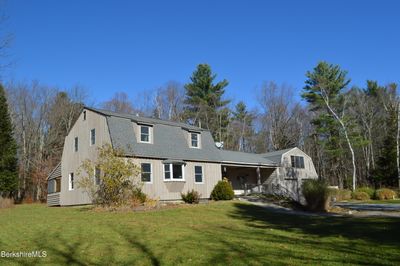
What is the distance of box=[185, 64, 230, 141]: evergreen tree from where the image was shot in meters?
46.4

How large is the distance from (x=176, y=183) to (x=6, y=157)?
55.7 feet

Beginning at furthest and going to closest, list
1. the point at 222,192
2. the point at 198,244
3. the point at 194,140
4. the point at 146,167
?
the point at 194,140 < the point at 222,192 < the point at 146,167 < the point at 198,244

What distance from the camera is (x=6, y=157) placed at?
30.0 meters

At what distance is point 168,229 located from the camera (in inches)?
421

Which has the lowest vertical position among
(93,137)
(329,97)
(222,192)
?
(222,192)

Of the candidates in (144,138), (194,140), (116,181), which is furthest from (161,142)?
(116,181)

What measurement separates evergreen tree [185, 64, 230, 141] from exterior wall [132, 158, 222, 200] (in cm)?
2050

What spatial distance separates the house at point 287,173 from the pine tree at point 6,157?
2215cm

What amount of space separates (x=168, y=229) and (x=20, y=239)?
4061mm

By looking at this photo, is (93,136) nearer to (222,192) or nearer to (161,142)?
(161,142)

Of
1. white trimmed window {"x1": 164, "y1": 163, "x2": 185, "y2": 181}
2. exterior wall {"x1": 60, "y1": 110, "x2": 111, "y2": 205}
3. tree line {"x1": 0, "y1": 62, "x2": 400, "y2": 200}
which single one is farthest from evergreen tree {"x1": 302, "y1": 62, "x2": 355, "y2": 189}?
exterior wall {"x1": 60, "y1": 110, "x2": 111, "y2": 205}

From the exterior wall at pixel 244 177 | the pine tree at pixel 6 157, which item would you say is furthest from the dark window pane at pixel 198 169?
the pine tree at pixel 6 157

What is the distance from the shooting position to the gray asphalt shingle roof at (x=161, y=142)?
21.3m

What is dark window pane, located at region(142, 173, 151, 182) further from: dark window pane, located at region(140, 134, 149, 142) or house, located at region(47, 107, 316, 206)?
dark window pane, located at region(140, 134, 149, 142)
